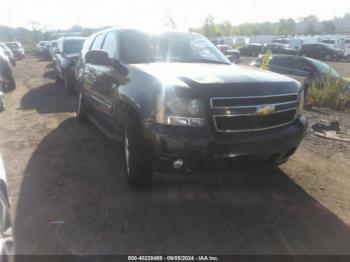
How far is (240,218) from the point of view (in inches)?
134

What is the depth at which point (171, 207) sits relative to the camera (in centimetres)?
356

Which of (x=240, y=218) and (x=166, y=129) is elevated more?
(x=166, y=129)

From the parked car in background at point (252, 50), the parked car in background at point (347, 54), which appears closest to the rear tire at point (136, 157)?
the parked car in background at point (347, 54)

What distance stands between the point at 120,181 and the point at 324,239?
2.28 m

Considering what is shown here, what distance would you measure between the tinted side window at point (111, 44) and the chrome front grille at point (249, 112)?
6.38 feet

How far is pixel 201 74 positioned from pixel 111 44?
1866 mm

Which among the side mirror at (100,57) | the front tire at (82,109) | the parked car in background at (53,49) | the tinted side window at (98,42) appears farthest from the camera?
the parked car in background at (53,49)

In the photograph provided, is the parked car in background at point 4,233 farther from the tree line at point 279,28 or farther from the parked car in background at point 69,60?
the tree line at point 279,28

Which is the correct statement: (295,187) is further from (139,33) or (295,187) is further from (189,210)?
(139,33)

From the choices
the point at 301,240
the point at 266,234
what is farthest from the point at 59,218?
the point at 301,240

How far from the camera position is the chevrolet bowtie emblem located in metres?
3.29

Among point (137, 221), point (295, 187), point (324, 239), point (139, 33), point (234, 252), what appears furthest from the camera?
point (139, 33)

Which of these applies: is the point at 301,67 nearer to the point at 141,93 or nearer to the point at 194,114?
the point at 141,93

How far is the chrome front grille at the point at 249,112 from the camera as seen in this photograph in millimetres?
3146
